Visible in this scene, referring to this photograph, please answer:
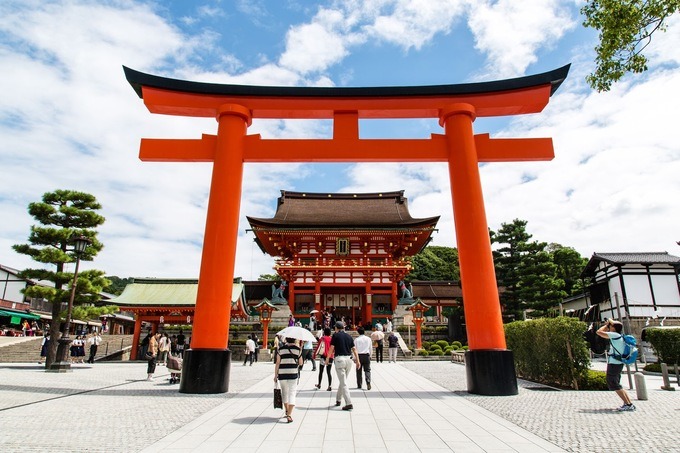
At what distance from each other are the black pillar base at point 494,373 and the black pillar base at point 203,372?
17.2 feet

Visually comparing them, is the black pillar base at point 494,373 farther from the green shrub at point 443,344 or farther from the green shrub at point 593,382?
the green shrub at point 443,344

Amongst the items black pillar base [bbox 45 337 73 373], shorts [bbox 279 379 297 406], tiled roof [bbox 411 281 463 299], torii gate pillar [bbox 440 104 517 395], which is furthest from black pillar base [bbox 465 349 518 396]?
tiled roof [bbox 411 281 463 299]

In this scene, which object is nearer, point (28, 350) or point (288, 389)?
point (288, 389)

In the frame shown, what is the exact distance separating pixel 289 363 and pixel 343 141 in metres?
5.83

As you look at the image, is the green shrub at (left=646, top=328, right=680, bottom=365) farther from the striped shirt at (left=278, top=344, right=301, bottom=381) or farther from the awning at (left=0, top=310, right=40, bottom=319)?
the awning at (left=0, top=310, right=40, bottom=319)

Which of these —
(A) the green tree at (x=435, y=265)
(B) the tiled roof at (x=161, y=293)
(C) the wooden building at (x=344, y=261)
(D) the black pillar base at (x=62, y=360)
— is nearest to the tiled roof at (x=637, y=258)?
(C) the wooden building at (x=344, y=261)

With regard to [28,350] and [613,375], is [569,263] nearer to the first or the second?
[613,375]

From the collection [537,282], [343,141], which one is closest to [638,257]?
[537,282]

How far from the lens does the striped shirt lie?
5.73 metres

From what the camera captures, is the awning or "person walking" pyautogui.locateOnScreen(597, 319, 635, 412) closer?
"person walking" pyautogui.locateOnScreen(597, 319, 635, 412)

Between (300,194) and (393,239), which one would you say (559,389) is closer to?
(393,239)

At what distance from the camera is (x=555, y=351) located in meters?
9.84

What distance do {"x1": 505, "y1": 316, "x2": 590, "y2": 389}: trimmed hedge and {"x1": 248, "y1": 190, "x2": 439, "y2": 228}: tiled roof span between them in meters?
16.2

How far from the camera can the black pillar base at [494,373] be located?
7914 millimetres
